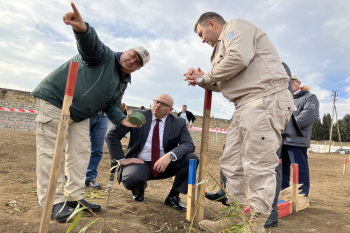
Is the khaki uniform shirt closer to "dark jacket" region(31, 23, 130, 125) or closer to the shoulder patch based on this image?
the shoulder patch

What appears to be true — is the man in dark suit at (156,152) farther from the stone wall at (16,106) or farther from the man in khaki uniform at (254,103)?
the stone wall at (16,106)

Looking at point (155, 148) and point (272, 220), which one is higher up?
point (155, 148)

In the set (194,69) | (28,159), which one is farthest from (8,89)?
(194,69)

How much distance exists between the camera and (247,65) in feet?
6.84

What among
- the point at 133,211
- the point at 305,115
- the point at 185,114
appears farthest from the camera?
the point at 185,114

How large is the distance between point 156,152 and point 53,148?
52.0 inches

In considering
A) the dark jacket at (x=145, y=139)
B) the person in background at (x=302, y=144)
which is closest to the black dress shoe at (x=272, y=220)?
the dark jacket at (x=145, y=139)

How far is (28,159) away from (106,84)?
16.3 ft

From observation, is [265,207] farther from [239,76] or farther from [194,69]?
[194,69]

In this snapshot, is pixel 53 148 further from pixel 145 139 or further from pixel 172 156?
pixel 172 156

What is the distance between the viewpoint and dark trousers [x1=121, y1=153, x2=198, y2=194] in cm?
310

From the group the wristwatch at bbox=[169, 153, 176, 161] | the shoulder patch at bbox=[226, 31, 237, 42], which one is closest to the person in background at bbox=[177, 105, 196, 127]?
the wristwatch at bbox=[169, 153, 176, 161]

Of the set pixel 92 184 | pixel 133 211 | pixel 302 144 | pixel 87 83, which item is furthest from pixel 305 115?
pixel 92 184

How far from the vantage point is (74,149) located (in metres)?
2.71
